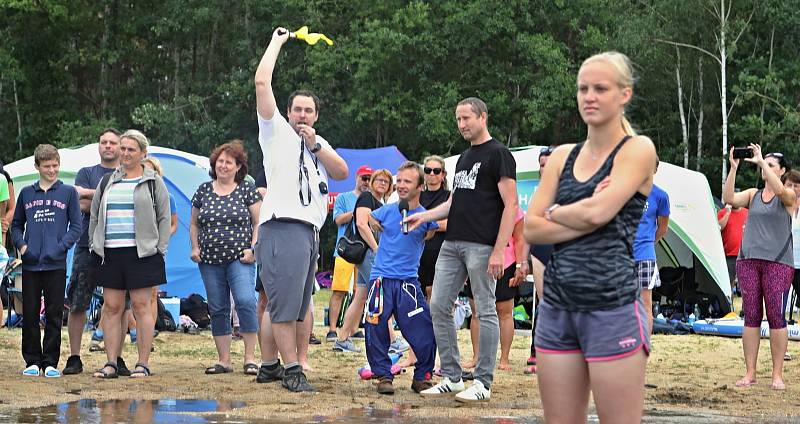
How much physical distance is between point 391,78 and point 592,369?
1263 inches

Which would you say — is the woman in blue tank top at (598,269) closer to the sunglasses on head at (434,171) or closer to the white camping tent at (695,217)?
the sunglasses on head at (434,171)

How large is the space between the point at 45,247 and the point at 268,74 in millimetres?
2503

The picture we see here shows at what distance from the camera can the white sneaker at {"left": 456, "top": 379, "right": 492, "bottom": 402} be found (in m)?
7.21

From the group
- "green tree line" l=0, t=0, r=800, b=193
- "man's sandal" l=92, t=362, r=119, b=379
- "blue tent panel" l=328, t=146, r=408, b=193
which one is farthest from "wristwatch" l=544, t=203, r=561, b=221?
"green tree line" l=0, t=0, r=800, b=193

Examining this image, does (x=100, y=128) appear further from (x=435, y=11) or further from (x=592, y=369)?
(x=592, y=369)

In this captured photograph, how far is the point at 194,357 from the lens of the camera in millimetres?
10266

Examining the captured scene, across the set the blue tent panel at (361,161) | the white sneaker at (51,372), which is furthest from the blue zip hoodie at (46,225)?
the blue tent panel at (361,161)

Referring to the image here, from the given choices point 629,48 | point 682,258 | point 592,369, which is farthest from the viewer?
point 629,48

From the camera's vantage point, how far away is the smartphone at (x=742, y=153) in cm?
834

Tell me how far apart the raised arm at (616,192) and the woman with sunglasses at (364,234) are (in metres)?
4.99

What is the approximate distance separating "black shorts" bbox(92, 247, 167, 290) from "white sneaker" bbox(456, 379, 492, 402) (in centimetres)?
244

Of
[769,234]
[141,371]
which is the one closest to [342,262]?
[141,371]

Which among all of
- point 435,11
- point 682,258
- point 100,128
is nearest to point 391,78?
point 435,11

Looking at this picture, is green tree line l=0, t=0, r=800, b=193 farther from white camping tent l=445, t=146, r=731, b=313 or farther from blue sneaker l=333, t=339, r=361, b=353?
blue sneaker l=333, t=339, r=361, b=353
